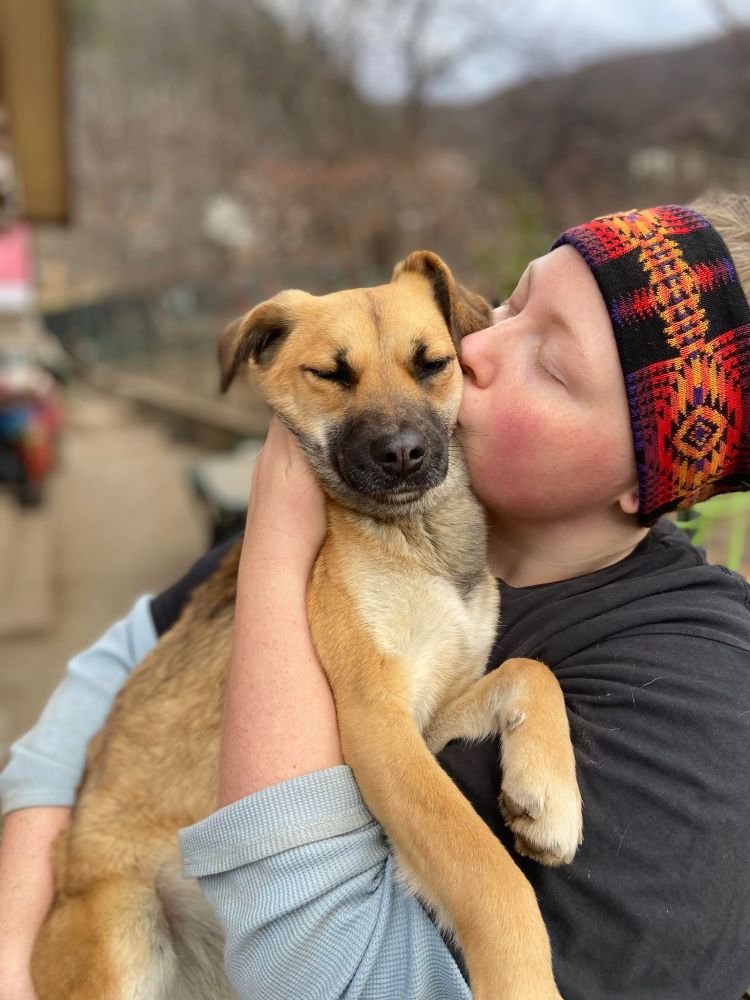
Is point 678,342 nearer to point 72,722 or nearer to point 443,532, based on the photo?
point 443,532

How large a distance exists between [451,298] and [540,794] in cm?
129

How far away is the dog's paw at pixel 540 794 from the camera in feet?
5.28

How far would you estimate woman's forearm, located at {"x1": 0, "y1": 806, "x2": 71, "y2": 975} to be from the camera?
2084 millimetres

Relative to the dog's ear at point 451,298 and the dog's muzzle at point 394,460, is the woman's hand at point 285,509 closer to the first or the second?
the dog's muzzle at point 394,460

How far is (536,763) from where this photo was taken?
1.68 metres

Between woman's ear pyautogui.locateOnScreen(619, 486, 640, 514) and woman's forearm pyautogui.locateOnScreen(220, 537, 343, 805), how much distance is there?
741mm

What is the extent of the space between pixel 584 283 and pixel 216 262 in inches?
912

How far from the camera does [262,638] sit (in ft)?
5.97

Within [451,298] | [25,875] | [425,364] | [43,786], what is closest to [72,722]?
[43,786]

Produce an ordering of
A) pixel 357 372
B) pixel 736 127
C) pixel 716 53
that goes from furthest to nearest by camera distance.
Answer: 1. pixel 716 53
2. pixel 736 127
3. pixel 357 372

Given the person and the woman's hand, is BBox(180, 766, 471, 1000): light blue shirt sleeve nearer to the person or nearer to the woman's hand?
A: the person

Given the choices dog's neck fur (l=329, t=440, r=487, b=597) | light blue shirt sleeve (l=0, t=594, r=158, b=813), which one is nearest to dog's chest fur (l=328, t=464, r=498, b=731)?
dog's neck fur (l=329, t=440, r=487, b=597)

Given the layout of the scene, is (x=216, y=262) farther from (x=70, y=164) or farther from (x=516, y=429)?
(x=516, y=429)

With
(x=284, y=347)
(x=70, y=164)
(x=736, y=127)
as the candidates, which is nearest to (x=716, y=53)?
(x=736, y=127)
